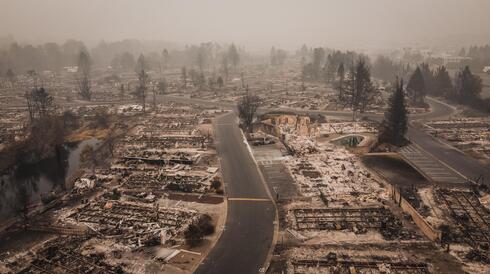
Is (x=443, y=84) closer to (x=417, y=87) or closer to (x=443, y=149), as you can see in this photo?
(x=417, y=87)

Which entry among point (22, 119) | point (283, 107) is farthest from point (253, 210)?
point (22, 119)

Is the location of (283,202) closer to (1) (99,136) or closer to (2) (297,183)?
(2) (297,183)

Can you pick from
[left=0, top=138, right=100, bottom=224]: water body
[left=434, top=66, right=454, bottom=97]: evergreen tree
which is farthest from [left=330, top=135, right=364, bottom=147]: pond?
[left=434, top=66, right=454, bottom=97]: evergreen tree

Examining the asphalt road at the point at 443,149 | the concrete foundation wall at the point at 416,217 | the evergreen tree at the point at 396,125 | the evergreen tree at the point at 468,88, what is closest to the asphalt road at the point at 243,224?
the concrete foundation wall at the point at 416,217

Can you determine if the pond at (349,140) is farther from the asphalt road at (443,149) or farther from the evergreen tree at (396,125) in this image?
the asphalt road at (443,149)

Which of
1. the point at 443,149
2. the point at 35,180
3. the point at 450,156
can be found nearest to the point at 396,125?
the point at 443,149

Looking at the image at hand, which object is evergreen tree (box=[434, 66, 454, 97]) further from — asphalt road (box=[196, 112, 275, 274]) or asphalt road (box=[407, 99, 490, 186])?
asphalt road (box=[196, 112, 275, 274])
